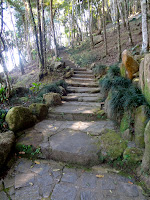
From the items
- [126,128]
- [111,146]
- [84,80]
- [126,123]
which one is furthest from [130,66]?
[84,80]

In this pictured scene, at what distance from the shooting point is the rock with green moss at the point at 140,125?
2543mm

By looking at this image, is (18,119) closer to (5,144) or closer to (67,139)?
(5,144)

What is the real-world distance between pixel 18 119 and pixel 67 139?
1.25 meters

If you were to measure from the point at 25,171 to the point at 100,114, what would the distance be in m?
2.32

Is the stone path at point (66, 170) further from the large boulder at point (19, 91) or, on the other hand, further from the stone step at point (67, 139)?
the large boulder at point (19, 91)

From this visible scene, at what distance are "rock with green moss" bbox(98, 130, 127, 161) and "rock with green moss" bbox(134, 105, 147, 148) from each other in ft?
0.85

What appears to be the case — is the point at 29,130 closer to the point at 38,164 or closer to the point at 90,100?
the point at 38,164

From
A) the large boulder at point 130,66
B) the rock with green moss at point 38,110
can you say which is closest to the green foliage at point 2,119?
the rock with green moss at point 38,110

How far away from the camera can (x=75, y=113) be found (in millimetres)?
4062

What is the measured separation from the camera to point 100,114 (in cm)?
396

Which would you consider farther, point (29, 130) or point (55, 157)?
point (29, 130)

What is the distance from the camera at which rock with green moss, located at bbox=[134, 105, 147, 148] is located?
254cm

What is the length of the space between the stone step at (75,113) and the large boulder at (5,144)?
57.7 inches

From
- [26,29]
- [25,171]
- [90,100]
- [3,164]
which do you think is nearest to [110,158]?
→ [25,171]
